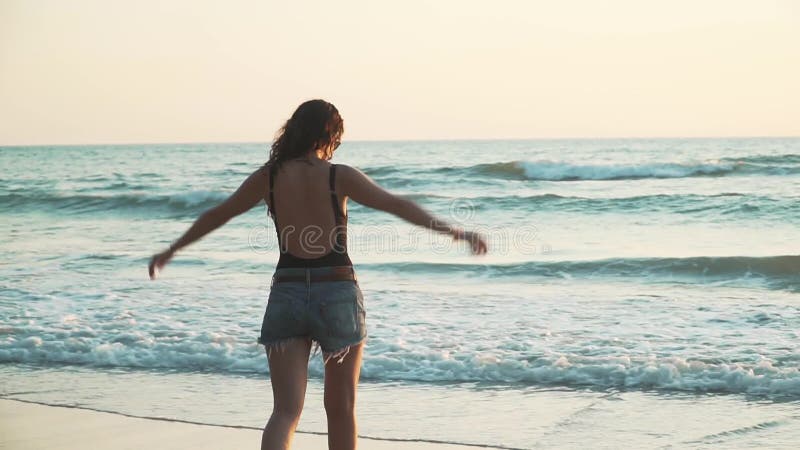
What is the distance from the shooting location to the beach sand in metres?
5.07

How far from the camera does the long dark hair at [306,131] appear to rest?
3.39m

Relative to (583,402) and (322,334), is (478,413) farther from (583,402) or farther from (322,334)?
(322,334)

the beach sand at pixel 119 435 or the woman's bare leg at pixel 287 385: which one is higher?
the woman's bare leg at pixel 287 385

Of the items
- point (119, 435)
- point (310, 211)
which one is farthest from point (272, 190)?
point (119, 435)

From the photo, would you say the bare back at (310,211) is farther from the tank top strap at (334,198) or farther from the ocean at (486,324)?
the ocean at (486,324)

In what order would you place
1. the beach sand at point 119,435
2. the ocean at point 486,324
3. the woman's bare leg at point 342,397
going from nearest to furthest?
the woman's bare leg at point 342,397
the beach sand at point 119,435
the ocean at point 486,324

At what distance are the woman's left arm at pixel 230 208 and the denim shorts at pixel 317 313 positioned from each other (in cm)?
27

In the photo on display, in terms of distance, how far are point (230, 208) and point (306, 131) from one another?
398mm

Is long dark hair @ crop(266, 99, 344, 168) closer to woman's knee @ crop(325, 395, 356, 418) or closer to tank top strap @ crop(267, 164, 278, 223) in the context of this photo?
tank top strap @ crop(267, 164, 278, 223)

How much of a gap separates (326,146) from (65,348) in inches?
209

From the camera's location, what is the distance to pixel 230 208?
3.48 m

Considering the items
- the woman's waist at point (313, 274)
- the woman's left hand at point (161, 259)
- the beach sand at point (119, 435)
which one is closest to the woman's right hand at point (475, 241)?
the woman's waist at point (313, 274)

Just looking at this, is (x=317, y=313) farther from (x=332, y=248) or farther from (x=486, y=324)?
(x=486, y=324)

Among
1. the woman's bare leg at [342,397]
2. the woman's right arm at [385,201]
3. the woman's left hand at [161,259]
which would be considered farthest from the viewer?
the woman's left hand at [161,259]
